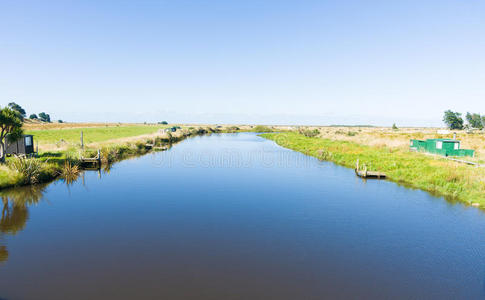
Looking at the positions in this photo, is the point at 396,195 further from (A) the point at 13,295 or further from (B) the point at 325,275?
(A) the point at 13,295

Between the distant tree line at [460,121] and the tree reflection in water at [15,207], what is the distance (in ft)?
576

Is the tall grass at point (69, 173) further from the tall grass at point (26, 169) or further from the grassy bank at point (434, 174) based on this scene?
the grassy bank at point (434, 174)

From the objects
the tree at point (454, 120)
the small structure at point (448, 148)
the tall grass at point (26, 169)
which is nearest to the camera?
the tall grass at point (26, 169)

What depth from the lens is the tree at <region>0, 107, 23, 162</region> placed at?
→ 20.9 meters

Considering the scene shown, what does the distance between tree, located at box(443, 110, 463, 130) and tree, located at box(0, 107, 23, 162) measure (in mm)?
175866

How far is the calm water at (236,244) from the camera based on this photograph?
372 inches

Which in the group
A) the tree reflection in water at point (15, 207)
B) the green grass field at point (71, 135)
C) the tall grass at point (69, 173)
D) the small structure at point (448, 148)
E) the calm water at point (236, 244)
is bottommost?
the calm water at point (236, 244)

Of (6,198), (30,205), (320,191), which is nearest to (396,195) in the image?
(320,191)

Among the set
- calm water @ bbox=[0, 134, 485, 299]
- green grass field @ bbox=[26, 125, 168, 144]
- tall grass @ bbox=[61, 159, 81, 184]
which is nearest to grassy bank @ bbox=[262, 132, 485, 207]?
calm water @ bbox=[0, 134, 485, 299]

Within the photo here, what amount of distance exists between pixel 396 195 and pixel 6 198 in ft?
102

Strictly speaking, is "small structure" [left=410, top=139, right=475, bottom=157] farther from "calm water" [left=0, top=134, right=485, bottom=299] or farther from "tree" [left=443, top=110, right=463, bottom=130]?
"tree" [left=443, top=110, right=463, bottom=130]

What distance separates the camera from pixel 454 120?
137625 millimetres

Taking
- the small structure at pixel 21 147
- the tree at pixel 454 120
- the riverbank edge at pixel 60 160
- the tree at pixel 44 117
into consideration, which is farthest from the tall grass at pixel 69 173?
the tree at pixel 44 117

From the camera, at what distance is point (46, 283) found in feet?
30.8
